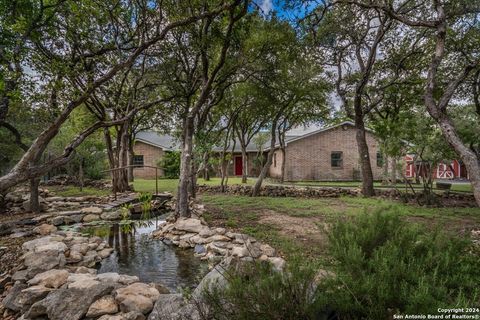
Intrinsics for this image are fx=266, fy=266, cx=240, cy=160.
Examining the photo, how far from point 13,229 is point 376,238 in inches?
340

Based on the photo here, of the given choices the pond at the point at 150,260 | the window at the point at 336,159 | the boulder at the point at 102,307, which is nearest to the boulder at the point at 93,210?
the pond at the point at 150,260

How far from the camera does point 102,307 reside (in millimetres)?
3250

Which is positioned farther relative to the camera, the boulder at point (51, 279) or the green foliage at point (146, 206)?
the green foliage at point (146, 206)

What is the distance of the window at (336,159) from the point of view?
72.4 ft

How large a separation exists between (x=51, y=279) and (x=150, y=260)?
1845mm

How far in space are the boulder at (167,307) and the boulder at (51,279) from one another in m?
1.81

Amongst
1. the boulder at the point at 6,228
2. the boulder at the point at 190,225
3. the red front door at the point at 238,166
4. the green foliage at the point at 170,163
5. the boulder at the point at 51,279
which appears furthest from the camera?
the red front door at the point at 238,166

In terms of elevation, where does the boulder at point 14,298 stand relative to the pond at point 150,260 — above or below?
above

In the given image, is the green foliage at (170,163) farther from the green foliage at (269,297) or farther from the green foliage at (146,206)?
the green foliage at (269,297)

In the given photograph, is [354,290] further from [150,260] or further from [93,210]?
[93,210]

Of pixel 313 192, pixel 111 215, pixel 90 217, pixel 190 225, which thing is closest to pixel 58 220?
pixel 90 217

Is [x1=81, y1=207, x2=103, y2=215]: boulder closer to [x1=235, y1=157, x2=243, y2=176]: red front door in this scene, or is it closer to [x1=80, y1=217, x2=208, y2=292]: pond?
[x1=80, y1=217, x2=208, y2=292]: pond

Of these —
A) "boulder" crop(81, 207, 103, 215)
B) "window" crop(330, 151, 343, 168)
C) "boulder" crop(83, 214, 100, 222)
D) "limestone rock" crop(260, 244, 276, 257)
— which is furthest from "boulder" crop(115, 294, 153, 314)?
"window" crop(330, 151, 343, 168)

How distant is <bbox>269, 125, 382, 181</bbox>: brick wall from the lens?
71.9ft
